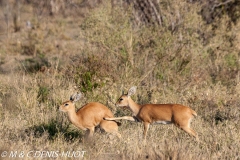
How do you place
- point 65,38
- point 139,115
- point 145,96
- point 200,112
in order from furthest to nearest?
point 65,38
point 145,96
point 200,112
point 139,115

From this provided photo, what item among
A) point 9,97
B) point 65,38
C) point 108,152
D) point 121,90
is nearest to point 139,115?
point 108,152

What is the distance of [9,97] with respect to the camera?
10883 mm

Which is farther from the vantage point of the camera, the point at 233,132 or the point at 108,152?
the point at 233,132

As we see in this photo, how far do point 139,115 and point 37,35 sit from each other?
1060 centimetres

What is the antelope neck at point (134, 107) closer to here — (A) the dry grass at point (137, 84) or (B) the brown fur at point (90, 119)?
(A) the dry grass at point (137, 84)

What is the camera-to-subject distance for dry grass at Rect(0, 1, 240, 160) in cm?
795

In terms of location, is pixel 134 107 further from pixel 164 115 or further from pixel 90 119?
pixel 90 119

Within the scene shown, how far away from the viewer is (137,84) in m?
11.9

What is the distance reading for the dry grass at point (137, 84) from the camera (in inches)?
313

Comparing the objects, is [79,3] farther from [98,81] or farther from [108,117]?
[108,117]

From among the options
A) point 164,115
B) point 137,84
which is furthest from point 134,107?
point 137,84

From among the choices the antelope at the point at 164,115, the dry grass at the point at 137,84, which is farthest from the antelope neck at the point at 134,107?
the dry grass at the point at 137,84

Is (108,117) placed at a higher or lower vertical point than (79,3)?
lower

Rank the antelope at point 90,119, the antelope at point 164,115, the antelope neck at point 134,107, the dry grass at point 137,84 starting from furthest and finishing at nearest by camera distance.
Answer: the antelope neck at point 134,107, the antelope at point 164,115, the antelope at point 90,119, the dry grass at point 137,84
